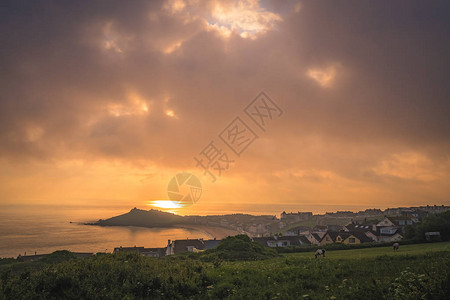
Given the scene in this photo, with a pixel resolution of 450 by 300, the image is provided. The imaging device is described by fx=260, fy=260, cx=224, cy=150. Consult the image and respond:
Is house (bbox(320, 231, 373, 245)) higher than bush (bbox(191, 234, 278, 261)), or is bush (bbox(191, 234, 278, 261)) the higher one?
bush (bbox(191, 234, 278, 261))

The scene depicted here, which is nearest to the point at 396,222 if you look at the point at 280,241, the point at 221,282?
the point at 280,241

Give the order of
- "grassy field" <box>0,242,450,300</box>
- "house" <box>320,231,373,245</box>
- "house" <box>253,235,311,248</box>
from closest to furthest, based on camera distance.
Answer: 1. "grassy field" <box>0,242,450,300</box>
2. "house" <box>320,231,373,245</box>
3. "house" <box>253,235,311,248</box>

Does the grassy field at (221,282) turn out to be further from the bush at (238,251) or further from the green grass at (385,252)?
the bush at (238,251)

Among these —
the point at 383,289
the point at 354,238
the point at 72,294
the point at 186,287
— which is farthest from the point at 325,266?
the point at 354,238

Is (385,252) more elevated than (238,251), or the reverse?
(385,252)

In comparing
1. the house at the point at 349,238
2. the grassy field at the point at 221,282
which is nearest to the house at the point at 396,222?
the house at the point at 349,238

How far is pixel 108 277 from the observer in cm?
1202

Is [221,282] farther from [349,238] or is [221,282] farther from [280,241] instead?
[349,238]

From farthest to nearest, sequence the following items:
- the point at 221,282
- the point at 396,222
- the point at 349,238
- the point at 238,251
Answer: the point at 396,222 → the point at 349,238 → the point at 238,251 → the point at 221,282

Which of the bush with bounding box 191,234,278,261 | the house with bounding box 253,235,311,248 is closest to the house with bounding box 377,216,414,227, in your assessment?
the house with bounding box 253,235,311,248

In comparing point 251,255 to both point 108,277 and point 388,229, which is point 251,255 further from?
point 388,229

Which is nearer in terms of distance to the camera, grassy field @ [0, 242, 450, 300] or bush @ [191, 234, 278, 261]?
grassy field @ [0, 242, 450, 300]

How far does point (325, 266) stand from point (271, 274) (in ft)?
11.1

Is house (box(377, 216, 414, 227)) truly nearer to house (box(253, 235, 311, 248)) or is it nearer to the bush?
house (box(253, 235, 311, 248))
